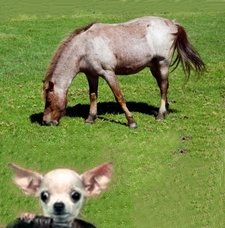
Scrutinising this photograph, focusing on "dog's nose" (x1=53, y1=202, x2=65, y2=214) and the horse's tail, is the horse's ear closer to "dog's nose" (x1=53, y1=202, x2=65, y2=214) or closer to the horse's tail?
the horse's tail

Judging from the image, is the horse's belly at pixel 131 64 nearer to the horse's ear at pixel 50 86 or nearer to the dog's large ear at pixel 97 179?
the horse's ear at pixel 50 86

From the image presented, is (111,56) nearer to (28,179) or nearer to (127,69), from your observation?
(127,69)

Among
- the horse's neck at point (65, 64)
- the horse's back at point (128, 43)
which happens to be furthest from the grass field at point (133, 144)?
the horse's back at point (128, 43)

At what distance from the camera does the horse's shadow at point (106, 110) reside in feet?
53.3

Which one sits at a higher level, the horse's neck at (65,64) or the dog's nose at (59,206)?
the dog's nose at (59,206)

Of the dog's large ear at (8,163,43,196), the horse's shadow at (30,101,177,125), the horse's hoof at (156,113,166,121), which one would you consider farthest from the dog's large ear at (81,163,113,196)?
the horse's hoof at (156,113,166,121)

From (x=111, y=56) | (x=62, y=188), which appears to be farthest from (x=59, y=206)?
(x=111, y=56)

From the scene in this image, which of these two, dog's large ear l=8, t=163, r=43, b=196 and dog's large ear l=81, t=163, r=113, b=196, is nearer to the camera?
dog's large ear l=8, t=163, r=43, b=196

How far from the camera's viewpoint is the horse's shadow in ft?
53.3

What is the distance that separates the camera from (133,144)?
14141 mm

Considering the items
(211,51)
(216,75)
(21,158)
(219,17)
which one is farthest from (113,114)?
(219,17)

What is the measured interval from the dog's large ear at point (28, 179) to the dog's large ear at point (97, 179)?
1.36ft

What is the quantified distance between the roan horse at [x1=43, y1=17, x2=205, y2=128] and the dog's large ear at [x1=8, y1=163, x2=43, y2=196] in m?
A: 9.24

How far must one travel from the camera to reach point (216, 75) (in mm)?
21562
